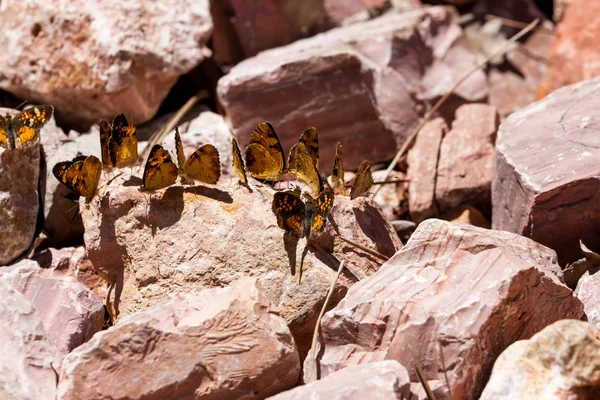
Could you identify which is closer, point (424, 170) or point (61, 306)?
point (61, 306)

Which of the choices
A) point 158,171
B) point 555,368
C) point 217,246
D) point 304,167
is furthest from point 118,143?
point 555,368

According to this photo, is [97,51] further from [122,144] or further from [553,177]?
[553,177]

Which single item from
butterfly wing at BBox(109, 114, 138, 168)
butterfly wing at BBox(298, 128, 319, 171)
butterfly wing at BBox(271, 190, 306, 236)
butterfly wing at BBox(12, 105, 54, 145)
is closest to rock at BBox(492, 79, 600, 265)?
butterfly wing at BBox(298, 128, 319, 171)

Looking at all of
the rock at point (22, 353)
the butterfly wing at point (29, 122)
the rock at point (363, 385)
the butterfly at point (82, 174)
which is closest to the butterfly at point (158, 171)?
the butterfly at point (82, 174)

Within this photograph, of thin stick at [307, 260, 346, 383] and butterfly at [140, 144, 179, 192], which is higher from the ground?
butterfly at [140, 144, 179, 192]

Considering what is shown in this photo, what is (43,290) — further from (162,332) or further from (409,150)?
(409,150)

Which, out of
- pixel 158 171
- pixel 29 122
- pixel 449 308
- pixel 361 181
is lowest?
pixel 449 308

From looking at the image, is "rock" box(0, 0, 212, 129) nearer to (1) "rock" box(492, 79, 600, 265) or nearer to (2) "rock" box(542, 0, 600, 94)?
(1) "rock" box(492, 79, 600, 265)
